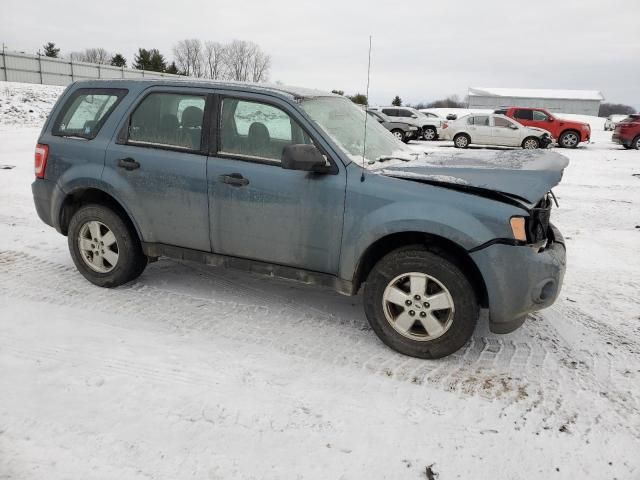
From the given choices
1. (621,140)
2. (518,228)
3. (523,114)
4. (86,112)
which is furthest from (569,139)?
(86,112)

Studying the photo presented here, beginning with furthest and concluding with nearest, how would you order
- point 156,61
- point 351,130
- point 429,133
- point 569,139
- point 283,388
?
point 156,61 < point 429,133 < point 569,139 < point 351,130 < point 283,388

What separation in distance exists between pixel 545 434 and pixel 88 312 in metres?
3.35

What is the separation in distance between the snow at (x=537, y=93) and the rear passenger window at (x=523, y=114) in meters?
58.8

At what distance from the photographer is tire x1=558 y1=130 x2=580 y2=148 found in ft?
68.1

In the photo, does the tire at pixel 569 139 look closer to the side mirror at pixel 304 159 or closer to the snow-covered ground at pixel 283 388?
the snow-covered ground at pixel 283 388

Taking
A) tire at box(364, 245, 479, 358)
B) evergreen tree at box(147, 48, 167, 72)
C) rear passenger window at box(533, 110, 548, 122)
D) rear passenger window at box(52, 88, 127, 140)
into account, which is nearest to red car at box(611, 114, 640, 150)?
rear passenger window at box(533, 110, 548, 122)

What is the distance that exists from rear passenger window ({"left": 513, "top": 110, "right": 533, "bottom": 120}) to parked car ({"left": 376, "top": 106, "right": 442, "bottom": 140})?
3.54 metres

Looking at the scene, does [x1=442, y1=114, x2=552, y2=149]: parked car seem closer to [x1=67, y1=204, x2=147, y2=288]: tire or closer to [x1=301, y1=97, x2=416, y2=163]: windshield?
[x1=301, y1=97, x2=416, y2=163]: windshield

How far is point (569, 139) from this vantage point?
20922mm

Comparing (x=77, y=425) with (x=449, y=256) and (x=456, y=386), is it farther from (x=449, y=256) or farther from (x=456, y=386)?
(x=449, y=256)

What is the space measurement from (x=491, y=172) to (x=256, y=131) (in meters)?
1.73

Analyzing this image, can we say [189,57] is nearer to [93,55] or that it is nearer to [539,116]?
[93,55]

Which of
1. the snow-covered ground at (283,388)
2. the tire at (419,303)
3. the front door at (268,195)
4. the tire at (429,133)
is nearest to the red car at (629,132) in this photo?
the tire at (429,133)

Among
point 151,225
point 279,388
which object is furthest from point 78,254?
point 279,388
